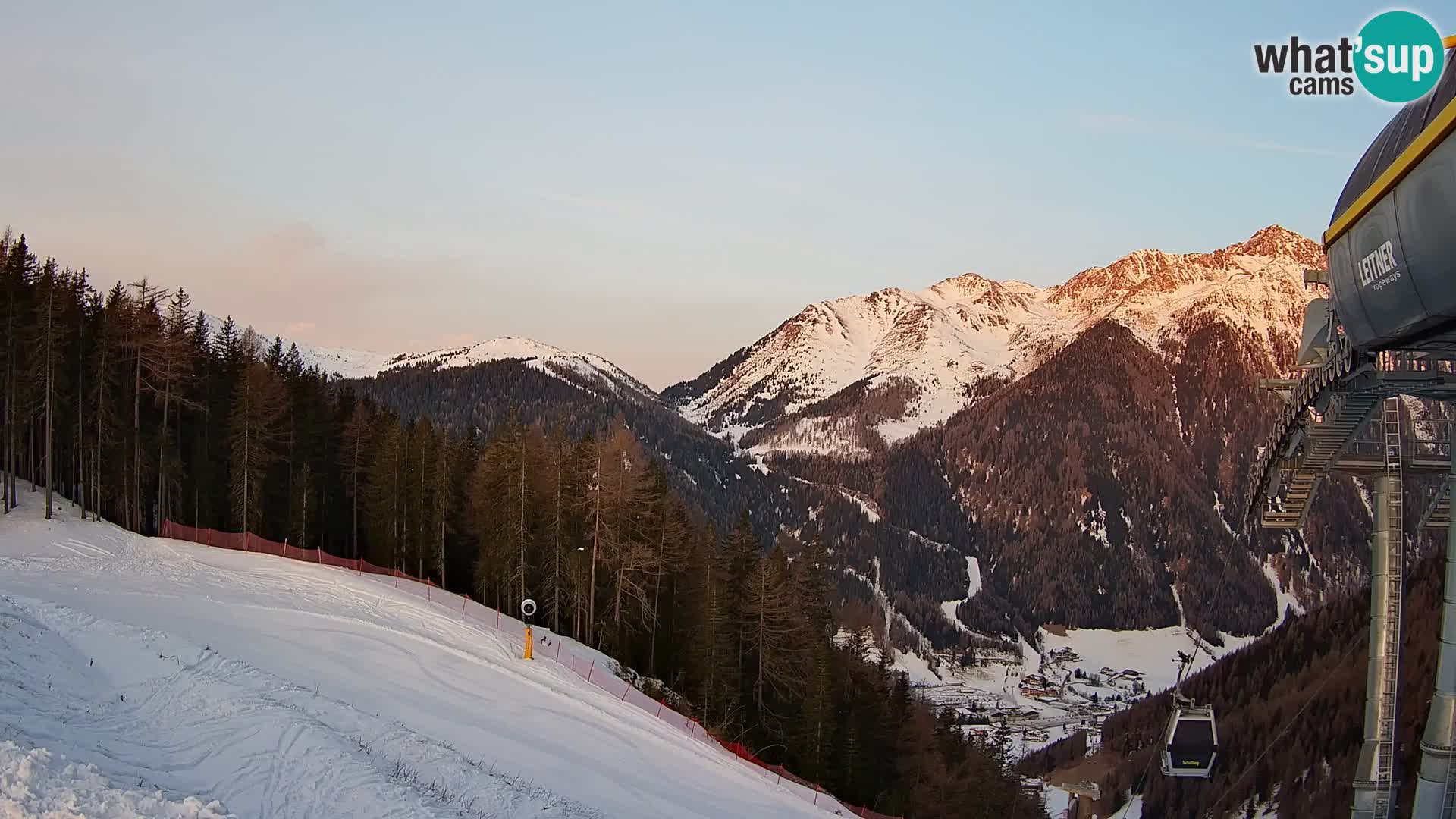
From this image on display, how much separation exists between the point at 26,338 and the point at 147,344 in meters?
5.08

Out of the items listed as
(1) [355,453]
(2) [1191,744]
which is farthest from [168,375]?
(2) [1191,744]

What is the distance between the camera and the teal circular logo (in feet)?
46.5

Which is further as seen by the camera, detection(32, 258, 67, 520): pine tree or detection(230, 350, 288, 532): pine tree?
detection(230, 350, 288, 532): pine tree

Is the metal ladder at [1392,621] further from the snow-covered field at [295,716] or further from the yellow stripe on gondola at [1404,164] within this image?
the snow-covered field at [295,716]

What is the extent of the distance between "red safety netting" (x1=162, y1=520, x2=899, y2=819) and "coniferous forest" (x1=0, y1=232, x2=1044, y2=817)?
228 centimetres

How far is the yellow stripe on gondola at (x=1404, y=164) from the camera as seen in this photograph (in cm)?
1027

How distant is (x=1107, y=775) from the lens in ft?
254

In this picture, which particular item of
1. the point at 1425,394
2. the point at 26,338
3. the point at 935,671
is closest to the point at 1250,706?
the point at 1425,394

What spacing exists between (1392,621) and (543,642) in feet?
94.3

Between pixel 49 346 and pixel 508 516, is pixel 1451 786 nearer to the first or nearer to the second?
pixel 508 516

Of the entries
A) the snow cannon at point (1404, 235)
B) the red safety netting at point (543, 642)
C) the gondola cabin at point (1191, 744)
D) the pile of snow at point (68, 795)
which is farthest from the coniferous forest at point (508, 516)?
the snow cannon at point (1404, 235)

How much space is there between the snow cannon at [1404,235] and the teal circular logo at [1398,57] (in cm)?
112

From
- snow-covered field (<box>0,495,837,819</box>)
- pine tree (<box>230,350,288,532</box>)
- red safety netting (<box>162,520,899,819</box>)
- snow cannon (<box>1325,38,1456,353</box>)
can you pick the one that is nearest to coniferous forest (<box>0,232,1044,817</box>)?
pine tree (<box>230,350,288,532</box>)

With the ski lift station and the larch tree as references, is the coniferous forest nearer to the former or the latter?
the larch tree
